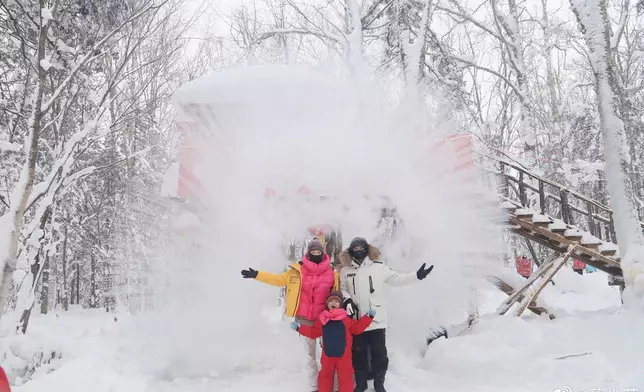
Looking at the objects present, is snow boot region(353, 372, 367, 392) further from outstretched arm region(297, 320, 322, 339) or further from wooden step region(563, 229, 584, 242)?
wooden step region(563, 229, 584, 242)

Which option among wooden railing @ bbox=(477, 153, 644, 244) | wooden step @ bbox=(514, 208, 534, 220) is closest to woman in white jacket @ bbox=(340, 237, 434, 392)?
wooden railing @ bbox=(477, 153, 644, 244)

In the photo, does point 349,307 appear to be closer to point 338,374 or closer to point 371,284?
point 371,284

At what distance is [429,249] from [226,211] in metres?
2.47

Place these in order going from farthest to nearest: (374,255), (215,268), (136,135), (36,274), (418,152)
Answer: (136,135)
(36,274)
(418,152)
(215,268)
(374,255)

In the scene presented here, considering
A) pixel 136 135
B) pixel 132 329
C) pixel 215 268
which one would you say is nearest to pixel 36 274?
pixel 132 329

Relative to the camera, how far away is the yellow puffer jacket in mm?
4500

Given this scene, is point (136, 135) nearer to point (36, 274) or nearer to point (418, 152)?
point (36, 274)

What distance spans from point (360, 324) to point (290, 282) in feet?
2.74

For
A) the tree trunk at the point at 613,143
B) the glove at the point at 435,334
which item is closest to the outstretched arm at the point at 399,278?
the glove at the point at 435,334

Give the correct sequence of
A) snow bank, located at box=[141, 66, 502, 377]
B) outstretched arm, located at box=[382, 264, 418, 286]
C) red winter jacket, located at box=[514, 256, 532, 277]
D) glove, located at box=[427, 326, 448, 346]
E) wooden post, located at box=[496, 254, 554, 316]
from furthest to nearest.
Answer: red winter jacket, located at box=[514, 256, 532, 277] < wooden post, located at box=[496, 254, 554, 316] < glove, located at box=[427, 326, 448, 346] < snow bank, located at box=[141, 66, 502, 377] < outstretched arm, located at box=[382, 264, 418, 286]

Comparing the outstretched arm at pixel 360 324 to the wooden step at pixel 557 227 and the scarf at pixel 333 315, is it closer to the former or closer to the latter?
the scarf at pixel 333 315

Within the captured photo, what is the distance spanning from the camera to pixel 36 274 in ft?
25.0

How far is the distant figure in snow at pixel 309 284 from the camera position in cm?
448

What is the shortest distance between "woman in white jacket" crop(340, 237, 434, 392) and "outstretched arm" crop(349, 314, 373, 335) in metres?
0.13
